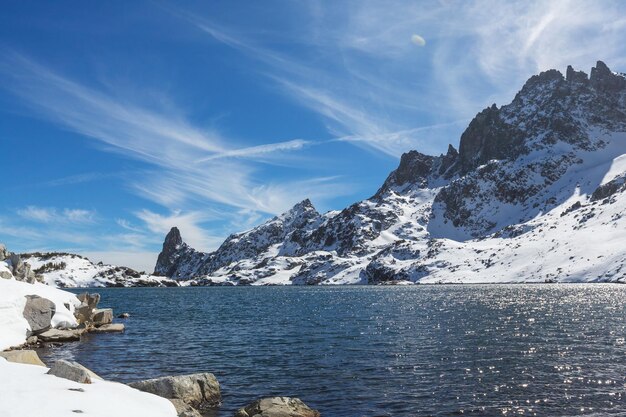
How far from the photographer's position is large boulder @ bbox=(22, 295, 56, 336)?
148 ft

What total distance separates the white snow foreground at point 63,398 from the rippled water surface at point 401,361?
6.29m

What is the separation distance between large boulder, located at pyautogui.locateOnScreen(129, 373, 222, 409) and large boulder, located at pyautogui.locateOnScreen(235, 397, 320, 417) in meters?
3.32

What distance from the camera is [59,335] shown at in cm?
4947

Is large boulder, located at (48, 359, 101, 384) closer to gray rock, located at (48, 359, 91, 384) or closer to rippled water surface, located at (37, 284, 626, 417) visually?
gray rock, located at (48, 359, 91, 384)

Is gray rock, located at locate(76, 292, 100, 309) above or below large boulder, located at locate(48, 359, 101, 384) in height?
above

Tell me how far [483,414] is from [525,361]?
15088 millimetres

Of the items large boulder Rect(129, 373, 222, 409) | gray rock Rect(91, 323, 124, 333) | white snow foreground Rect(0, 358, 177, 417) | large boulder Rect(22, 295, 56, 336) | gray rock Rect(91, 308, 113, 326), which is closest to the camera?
white snow foreground Rect(0, 358, 177, 417)

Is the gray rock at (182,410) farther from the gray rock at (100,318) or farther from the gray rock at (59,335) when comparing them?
the gray rock at (100,318)

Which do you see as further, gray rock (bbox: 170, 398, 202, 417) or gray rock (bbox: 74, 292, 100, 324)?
gray rock (bbox: 74, 292, 100, 324)

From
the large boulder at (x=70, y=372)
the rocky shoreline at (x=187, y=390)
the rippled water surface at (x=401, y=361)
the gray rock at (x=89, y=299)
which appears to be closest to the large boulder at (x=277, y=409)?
the rocky shoreline at (x=187, y=390)

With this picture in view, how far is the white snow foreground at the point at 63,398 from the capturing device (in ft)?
53.0

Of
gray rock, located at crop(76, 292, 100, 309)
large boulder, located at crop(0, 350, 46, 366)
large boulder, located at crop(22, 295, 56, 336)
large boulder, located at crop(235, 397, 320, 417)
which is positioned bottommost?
large boulder, located at crop(235, 397, 320, 417)

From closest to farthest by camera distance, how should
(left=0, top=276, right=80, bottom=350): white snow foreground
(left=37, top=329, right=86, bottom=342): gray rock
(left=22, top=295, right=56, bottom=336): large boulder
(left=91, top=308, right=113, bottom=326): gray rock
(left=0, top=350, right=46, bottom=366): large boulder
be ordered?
(left=0, top=350, right=46, bottom=366): large boulder → (left=0, top=276, right=80, bottom=350): white snow foreground → (left=22, top=295, right=56, bottom=336): large boulder → (left=37, top=329, right=86, bottom=342): gray rock → (left=91, top=308, right=113, bottom=326): gray rock

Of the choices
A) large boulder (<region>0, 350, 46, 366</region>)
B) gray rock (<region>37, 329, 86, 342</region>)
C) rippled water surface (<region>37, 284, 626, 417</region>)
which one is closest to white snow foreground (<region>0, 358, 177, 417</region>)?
large boulder (<region>0, 350, 46, 366</region>)
